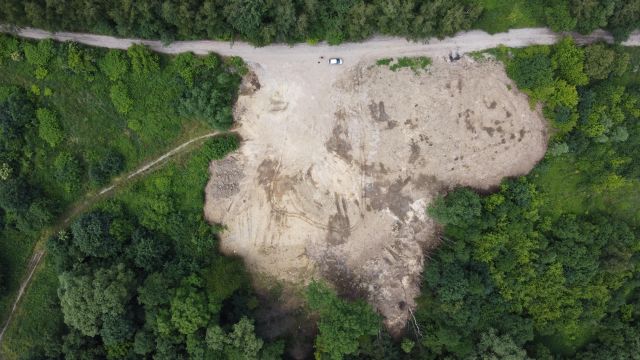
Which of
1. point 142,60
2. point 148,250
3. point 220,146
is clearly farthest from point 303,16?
point 148,250

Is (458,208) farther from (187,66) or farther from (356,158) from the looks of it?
(187,66)

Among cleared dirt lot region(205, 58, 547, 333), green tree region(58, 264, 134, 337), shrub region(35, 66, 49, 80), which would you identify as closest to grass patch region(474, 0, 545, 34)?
cleared dirt lot region(205, 58, 547, 333)

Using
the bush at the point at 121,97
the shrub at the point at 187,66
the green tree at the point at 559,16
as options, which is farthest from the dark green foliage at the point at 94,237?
the green tree at the point at 559,16

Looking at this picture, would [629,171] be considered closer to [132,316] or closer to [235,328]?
[235,328]

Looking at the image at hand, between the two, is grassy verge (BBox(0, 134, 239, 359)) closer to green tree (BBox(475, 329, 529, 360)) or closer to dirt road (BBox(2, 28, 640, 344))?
dirt road (BBox(2, 28, 640, 344))

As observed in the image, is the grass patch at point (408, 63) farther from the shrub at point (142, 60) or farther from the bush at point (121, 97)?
the bush at point (121, 97)
